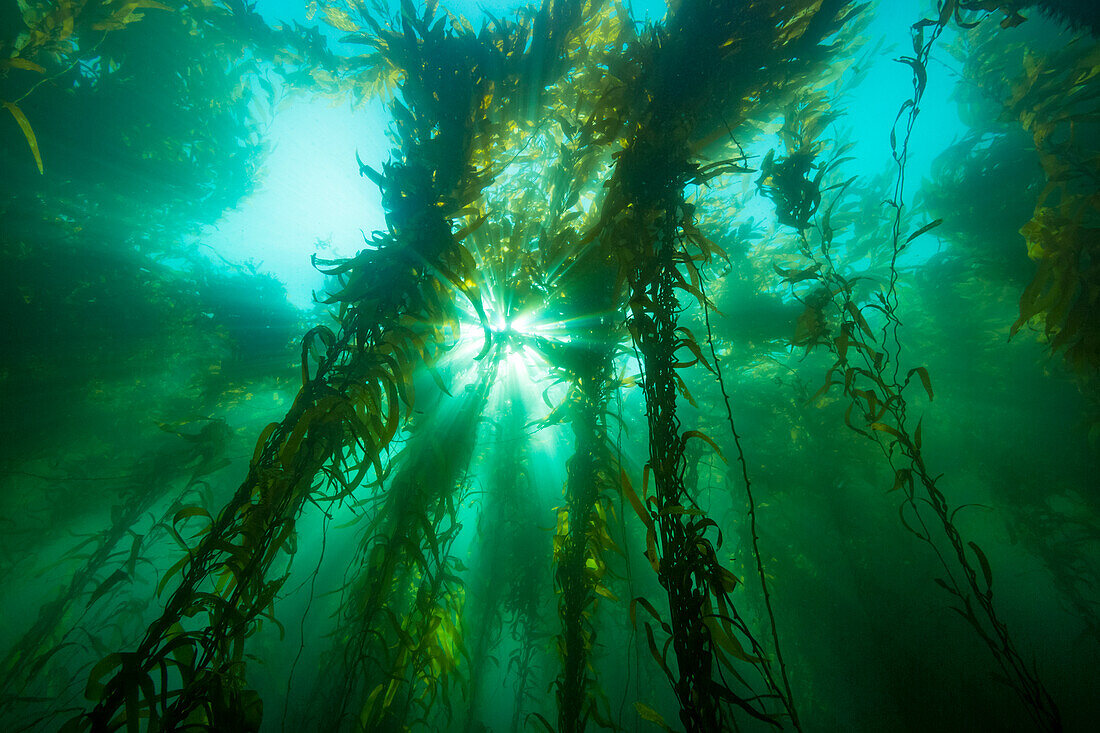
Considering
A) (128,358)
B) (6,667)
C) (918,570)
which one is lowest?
(6,667)

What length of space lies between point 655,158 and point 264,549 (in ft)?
10.0

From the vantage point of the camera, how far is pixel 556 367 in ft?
10.7

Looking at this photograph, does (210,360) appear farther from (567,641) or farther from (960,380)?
(960,380)

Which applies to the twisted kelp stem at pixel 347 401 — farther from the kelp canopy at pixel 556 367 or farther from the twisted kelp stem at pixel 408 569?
the twisted kelp stem at pixel 408 569

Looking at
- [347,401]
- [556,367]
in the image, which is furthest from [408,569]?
[556,367]

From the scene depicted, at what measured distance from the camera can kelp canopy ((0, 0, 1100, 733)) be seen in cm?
194

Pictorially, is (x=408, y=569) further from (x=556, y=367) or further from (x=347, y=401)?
(x=556, y=367)

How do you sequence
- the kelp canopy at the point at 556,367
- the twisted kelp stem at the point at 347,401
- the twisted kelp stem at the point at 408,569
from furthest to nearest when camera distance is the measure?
the twisted kelp stem at the point at 408,569 < the kelp canopy at the point at 556,367 < the twisted kelp stem at the point at 347,401

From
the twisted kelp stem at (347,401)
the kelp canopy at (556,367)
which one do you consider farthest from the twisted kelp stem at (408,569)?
the twisted kelp stem at (347,401)

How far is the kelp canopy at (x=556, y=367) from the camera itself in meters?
1.94

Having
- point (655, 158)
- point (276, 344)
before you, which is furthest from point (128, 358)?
point (655, 158)

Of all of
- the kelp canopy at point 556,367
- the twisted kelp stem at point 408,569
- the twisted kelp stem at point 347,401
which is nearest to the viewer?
the twisted kelp stem at point 347,401

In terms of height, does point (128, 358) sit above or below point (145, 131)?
below

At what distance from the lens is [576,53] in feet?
11.1
